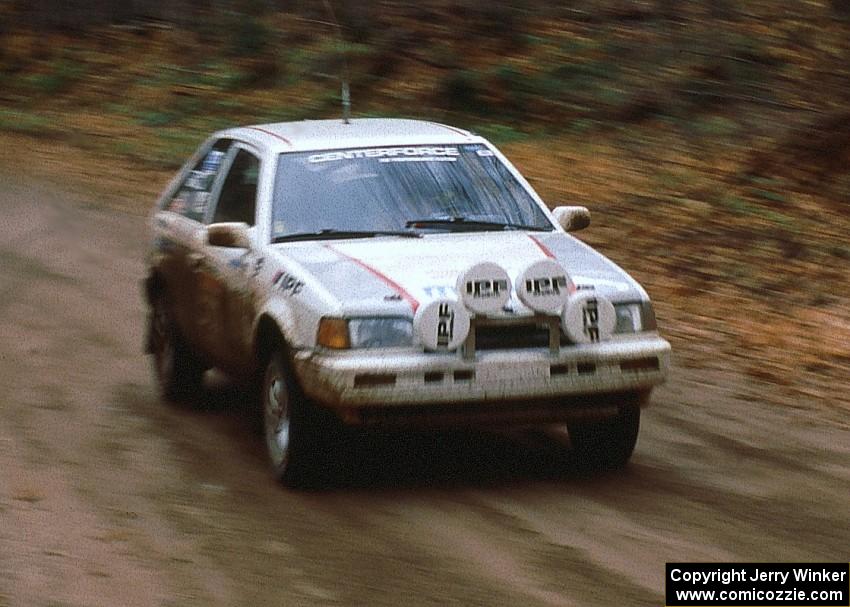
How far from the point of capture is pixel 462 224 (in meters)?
8.18

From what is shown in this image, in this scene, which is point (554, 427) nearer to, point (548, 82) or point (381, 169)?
point (381, 169)

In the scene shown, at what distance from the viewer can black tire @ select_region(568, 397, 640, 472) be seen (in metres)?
7.68

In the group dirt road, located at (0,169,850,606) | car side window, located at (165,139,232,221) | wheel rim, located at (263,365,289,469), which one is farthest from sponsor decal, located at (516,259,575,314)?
car side window, located at (165,139,232,221)

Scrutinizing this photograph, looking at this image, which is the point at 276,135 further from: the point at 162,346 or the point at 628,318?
the point at 628,318

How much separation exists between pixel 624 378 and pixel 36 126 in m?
15.9

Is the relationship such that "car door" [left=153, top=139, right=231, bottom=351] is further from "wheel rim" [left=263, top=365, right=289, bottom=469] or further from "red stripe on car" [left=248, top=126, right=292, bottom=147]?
"wheel rim" [left=263, top=365, right=289, bottom=469]

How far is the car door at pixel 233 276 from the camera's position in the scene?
7.94 metres

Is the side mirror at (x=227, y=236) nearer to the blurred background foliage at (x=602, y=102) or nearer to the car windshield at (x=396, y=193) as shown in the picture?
the car windshield at (x=396, y=193)

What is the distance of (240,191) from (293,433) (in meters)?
1.89

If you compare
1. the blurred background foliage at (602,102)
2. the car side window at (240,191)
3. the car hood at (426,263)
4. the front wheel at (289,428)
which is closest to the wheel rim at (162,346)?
the car side window at (240,191)

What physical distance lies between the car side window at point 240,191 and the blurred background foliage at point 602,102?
143 inches

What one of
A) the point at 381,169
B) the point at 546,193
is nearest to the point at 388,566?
the point at 381,169

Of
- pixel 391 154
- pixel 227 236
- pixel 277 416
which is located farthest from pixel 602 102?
pixel 277 416

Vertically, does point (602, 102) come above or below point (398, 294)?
below
